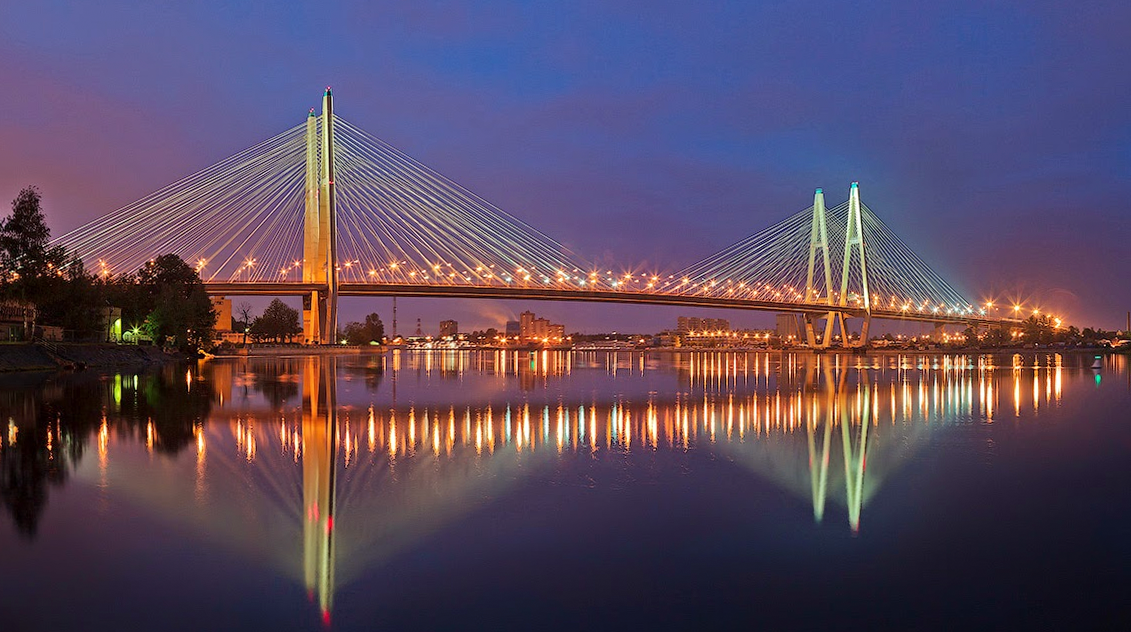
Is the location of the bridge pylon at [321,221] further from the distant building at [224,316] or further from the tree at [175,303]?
the distant building at [224,316]

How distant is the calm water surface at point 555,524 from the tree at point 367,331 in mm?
124408

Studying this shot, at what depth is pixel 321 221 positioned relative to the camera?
158 ft

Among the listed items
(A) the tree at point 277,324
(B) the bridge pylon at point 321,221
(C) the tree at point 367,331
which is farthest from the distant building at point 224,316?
(B) the bridge pylon at point 321,221

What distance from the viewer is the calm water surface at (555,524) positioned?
4.41 m

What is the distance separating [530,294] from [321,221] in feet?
49.1

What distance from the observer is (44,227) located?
3122cm

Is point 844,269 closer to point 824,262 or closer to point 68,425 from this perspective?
point 824,262

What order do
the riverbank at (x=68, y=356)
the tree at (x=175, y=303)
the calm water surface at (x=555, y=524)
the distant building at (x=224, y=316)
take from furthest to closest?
the distant building at (x=224, y=316)
the tree at (x=175, y=303)
the riverbank at (x=68, y=356)
the calm water surface at (x=555, y=524)

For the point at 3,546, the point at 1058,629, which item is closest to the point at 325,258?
the point at 3,546

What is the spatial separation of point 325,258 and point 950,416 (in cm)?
4079

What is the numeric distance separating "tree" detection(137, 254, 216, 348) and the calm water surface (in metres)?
35.4

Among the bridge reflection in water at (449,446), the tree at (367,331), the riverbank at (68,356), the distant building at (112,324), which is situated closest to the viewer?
the bridge reflection in water at (449,446)

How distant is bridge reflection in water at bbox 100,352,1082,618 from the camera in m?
6.11

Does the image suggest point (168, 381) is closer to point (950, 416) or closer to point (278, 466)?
point (278, 466)
